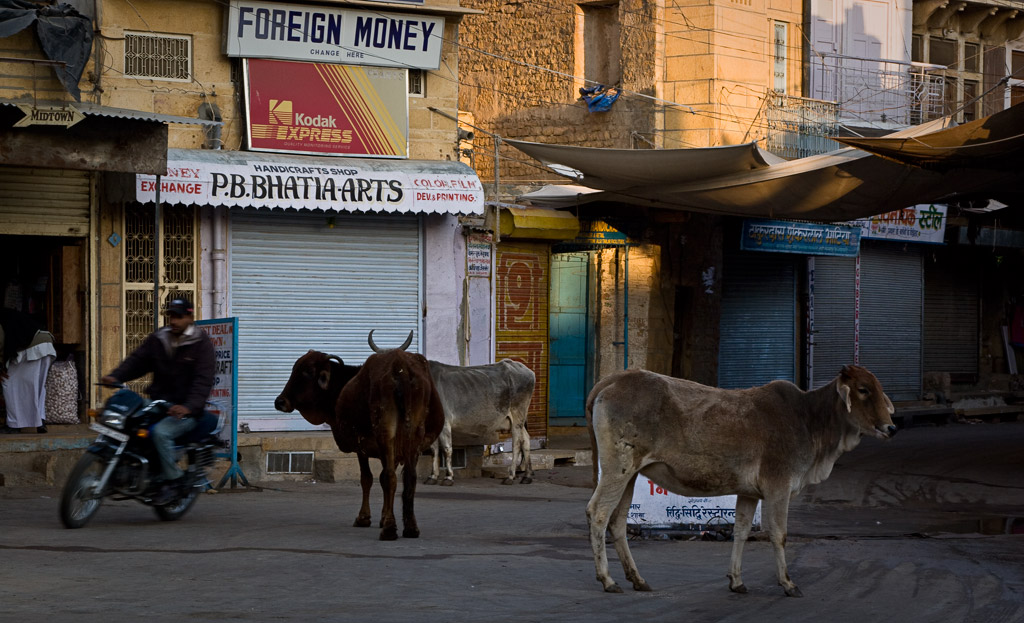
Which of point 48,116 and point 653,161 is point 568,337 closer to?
point 653,161

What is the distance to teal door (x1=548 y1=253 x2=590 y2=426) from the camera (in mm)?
20281

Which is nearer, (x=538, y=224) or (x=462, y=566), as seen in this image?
(x=462, y=566)

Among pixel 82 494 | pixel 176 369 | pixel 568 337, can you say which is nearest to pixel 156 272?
pixel 176 369

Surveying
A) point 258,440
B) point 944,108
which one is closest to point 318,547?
point 258,440

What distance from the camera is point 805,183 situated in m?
15.6

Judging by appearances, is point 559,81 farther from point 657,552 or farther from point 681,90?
point 657,552

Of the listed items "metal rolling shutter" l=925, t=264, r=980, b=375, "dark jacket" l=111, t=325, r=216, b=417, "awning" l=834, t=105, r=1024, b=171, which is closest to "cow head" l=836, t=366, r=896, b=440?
"dark jacket" l=111, t=325, r=216, b=417

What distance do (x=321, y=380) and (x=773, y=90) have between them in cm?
1330

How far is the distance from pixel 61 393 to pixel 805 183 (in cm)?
929

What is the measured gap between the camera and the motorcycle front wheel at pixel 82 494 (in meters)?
9.23

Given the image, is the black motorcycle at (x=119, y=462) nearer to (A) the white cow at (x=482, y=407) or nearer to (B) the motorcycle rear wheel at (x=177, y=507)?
(B) the motorcycle rear wheel at (x=177, y=507)

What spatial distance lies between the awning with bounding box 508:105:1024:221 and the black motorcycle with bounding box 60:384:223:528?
23.2 feet

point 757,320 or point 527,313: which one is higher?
point 527,313

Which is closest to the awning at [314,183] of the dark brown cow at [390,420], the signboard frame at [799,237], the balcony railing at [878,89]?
the dark brown cow at [390,420]
